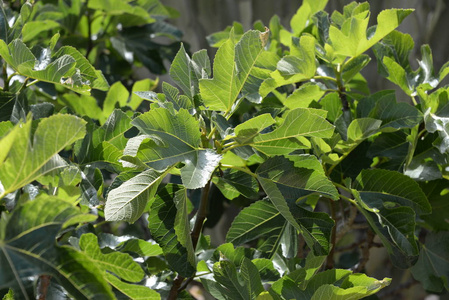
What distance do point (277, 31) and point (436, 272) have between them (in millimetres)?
595

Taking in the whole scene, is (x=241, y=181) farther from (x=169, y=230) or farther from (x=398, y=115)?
(x=398, y=115)

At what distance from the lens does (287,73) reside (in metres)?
0.81

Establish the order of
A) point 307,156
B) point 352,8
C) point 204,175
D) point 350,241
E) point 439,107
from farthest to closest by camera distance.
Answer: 1. point 350,241
2. point 352,8
3. point 439,107
4. point 307,156
5. point 204,175

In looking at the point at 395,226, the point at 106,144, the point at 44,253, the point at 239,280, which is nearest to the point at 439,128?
the point at 395,226

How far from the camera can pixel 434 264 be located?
963 mm

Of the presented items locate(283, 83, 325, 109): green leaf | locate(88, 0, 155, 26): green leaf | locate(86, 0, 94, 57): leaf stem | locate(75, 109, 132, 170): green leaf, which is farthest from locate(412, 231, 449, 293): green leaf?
locate(86, 0, 94, 57): leaf stem

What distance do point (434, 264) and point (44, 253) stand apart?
736mm

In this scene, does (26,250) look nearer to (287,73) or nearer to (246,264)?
(246,264)

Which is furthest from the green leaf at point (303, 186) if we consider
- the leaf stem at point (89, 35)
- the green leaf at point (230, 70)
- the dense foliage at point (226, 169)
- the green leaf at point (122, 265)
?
the leaf stem at point (89, 35)

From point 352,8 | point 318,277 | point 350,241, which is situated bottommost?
point 350,241

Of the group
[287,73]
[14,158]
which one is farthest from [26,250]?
[287,73]

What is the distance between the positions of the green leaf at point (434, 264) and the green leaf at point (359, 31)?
38cm

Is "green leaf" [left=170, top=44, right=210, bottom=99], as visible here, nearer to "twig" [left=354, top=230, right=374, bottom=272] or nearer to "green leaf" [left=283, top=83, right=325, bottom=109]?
"green leaf" [left=283, top=83, right=325, bottom=109]

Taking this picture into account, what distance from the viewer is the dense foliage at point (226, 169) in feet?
1.62
